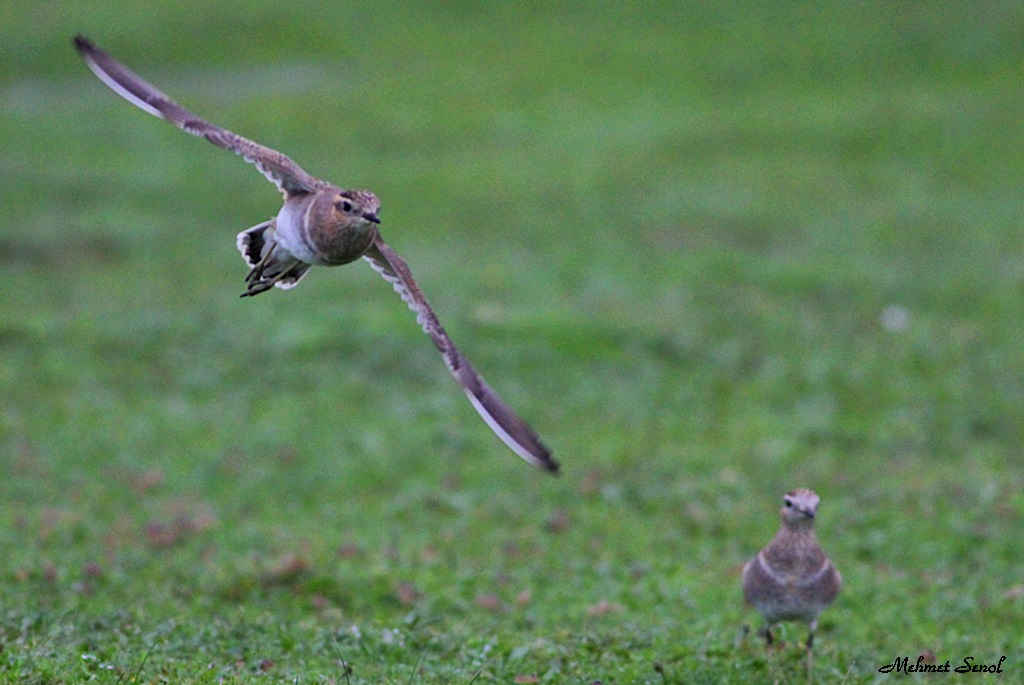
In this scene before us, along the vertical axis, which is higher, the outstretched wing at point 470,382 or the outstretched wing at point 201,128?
the outstretched wing at point 201,128

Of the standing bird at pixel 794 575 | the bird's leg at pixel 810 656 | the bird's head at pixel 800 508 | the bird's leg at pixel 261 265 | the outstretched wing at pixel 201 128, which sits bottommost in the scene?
the bird's leg at pixel 810 656

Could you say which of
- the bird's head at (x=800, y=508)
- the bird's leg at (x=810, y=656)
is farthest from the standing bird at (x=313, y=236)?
the bird's leg at (x=810, y=656)

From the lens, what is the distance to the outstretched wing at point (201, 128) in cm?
791

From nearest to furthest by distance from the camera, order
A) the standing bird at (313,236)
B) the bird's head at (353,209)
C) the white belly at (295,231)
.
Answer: the standing bird at (313,236) < the bird's head at (353,209) < the white belly at (295,231)

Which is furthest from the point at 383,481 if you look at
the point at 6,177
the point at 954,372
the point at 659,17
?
the point at 659,17

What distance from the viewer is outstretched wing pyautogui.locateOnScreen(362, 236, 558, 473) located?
6.50 meters

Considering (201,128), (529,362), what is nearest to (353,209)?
(201,128)
